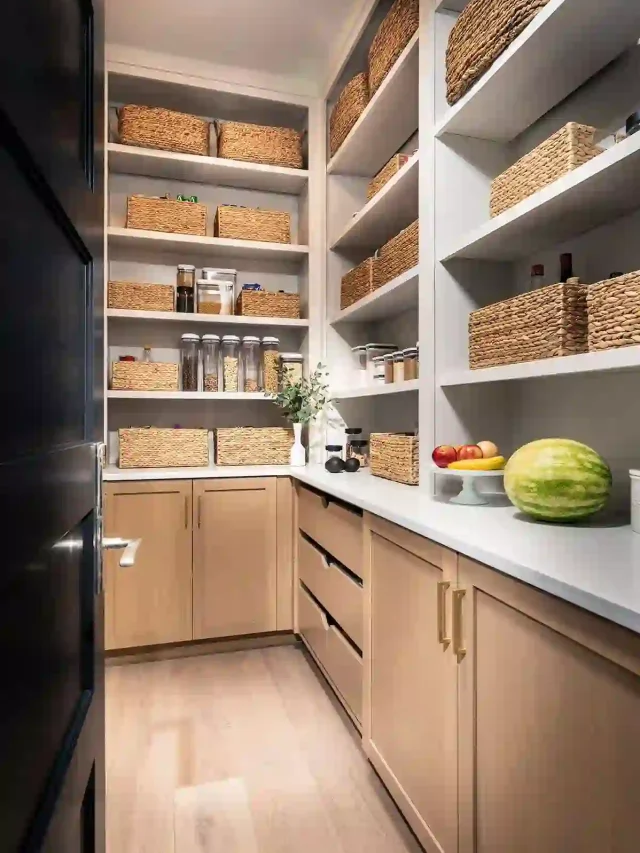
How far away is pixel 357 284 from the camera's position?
108 inches

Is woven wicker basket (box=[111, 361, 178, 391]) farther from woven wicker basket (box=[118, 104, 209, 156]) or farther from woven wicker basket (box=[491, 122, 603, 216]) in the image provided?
woven wicker basket (box=[491, 122, 603, 216])

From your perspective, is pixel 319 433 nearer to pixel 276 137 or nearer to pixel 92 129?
pixel 276 137

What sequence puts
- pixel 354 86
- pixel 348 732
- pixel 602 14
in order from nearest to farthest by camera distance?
pixel 602 14
pixel 348 732
pixel 354 86

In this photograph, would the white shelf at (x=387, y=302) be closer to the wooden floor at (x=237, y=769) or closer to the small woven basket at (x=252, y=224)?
the small woven basket at (x=252, y=224)

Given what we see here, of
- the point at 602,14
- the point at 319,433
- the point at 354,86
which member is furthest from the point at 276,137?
the point at 602,14

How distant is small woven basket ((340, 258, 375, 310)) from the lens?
2.57 metres

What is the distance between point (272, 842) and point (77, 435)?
1350mm

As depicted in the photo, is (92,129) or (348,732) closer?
(92,129)

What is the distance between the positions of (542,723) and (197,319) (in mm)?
2372

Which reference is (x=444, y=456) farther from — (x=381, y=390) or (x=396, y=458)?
(x=381, y=390)

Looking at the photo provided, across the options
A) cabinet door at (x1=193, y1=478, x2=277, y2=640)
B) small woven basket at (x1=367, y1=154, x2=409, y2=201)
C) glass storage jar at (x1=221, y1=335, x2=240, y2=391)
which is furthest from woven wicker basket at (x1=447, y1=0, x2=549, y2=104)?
cabinet door at (x1=193, y1=478, x2=277, y2=640)

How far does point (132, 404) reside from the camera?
9.80 feet

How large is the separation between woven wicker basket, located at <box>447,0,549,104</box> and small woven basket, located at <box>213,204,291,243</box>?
1344mm

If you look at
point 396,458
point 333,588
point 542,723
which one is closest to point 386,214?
point 396,458
